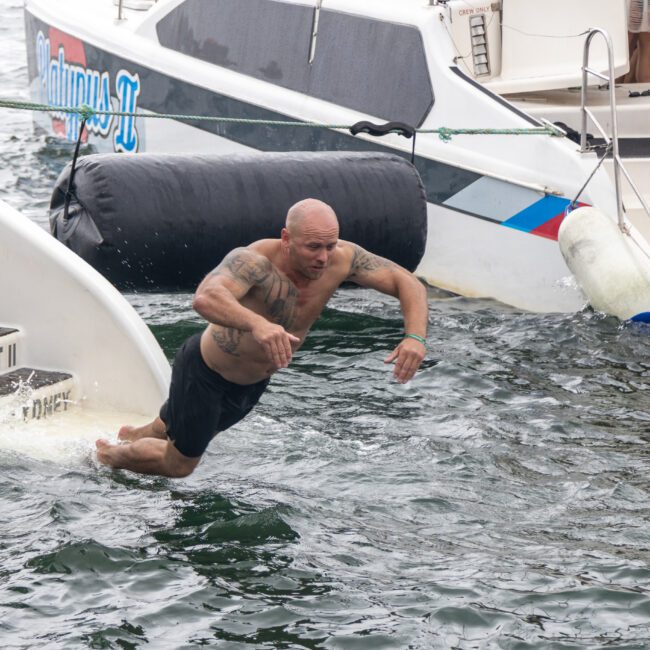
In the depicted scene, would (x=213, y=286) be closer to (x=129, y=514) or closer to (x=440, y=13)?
(x=129, y=514)

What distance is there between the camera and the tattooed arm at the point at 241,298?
17.8ft

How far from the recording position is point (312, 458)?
22.6ft

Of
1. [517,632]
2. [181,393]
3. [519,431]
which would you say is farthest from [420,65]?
[517,632]

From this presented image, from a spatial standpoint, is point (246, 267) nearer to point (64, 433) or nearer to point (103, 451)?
point (103, 451)

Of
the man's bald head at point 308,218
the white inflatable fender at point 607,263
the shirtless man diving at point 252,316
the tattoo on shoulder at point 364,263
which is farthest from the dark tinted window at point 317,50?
the man's bald head at point 308,218

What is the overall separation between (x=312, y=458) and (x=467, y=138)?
11.5ft

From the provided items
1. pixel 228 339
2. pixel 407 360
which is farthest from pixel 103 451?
pixel 407 360

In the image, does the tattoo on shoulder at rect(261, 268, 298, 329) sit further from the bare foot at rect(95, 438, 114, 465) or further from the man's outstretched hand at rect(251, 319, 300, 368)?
the bare foot at rect(95, 438, 114, 465)

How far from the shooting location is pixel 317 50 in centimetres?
1056

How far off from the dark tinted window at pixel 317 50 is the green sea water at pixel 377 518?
2.23m

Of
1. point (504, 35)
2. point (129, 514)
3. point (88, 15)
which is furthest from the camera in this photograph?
point (88, 15)

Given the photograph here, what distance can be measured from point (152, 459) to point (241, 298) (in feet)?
3.42

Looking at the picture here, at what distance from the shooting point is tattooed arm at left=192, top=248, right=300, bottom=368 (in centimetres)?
543

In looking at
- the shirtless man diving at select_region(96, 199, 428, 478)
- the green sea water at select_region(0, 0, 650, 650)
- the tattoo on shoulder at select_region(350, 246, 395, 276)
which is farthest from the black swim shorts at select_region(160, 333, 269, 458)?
the tattoo on shoulder at select_region(350, 246, 395, 276)
